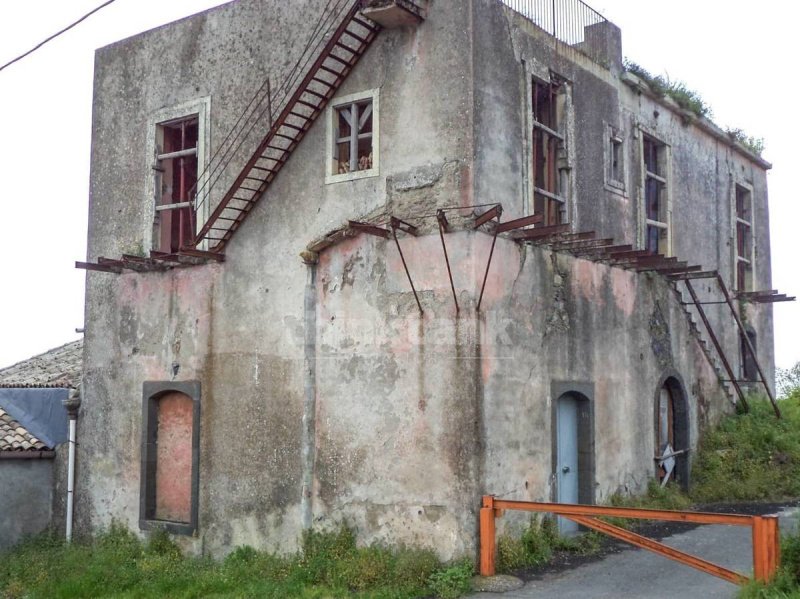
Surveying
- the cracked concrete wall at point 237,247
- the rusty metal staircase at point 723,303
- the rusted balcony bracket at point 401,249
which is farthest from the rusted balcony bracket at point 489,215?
the rusty metal staircase at point 723,303

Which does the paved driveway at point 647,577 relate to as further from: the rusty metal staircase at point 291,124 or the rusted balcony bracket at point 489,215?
the rusty metal staircase at point 291,124

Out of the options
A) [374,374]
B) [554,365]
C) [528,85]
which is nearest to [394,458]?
[374,374]

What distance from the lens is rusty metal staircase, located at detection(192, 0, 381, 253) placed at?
1253 cm

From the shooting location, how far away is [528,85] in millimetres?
13172

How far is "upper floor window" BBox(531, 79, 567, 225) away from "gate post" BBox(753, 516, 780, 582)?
5892 mm

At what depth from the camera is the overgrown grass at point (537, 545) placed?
11.7 m

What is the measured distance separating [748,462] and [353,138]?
974cm

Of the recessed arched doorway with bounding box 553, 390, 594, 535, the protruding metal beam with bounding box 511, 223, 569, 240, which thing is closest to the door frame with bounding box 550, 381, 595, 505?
the recessed arched doorway with bounding box 553, 390, 594, 535

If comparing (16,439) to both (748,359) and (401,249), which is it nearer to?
(401,249)

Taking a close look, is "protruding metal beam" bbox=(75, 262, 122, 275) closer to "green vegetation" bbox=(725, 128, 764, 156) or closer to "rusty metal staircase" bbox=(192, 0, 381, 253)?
"rusty metal staircase" bbox=(192, 0, 381, 253)

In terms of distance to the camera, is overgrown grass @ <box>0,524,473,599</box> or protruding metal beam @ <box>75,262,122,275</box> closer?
overgrown grass @ <box>0,524,473,599</box>

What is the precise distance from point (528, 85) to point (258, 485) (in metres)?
6.87

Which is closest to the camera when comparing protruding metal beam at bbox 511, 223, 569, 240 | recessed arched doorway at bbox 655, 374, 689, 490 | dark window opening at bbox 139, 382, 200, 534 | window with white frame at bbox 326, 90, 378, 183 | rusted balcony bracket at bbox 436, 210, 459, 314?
rusted balcony bracket at bbox 436, 210, 459, 314

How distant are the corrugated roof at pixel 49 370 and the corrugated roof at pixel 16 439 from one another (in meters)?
1.08
